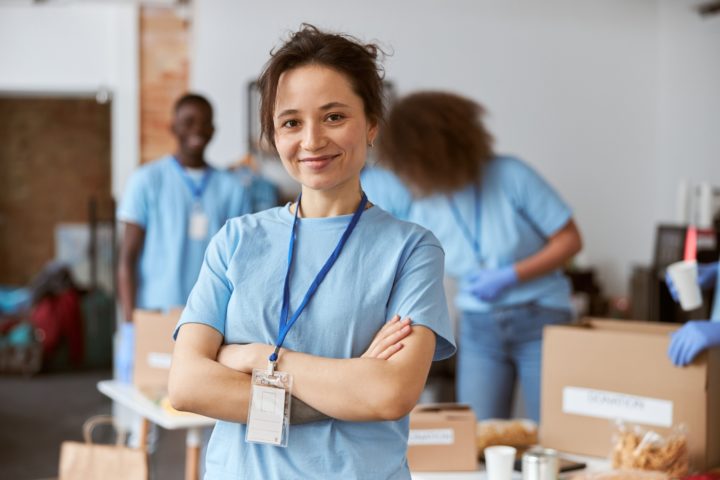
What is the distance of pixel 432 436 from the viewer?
213cm

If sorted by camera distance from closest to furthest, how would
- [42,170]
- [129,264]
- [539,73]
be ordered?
1. [129,264]
2. [539,73]
3. [42,170]

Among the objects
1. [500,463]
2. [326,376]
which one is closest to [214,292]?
[326,376]

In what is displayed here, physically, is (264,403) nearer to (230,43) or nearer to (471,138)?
(471,138)

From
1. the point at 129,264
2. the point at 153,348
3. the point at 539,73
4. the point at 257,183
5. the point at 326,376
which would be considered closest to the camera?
the point at 326,376

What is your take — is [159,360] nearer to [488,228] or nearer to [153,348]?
[153,348]

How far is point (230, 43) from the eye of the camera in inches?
193

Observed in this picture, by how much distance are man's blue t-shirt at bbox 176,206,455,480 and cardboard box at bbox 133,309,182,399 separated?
1.48 meters

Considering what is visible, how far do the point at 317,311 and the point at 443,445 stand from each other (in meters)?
0.80

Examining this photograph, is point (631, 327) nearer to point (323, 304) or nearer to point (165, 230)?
point (323, 304)

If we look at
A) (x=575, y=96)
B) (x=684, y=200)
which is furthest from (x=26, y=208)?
(x=684, y=200)

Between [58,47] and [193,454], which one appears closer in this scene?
[193,454]

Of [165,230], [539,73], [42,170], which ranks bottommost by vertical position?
[165,230]

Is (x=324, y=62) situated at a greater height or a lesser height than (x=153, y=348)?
greater

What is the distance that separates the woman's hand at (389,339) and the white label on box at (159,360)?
1674mm
